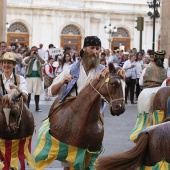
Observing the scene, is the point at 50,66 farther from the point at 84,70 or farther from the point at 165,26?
the point at 84,70

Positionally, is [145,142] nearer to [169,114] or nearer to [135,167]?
[135,167]

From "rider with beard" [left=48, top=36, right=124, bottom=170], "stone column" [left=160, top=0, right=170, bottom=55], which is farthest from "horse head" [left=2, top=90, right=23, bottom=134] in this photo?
"stone column" [left=160, top=0, right=170, bottom=55]

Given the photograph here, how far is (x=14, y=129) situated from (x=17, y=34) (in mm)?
41349

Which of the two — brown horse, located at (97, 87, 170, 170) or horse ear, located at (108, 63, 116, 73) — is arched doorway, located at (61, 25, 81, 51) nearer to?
horse ear, located at (108, 63, 116, 73)

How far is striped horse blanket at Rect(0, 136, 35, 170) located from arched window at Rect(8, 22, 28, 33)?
4088cm

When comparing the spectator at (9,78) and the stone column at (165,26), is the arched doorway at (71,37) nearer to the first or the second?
the stone column at (165,26)

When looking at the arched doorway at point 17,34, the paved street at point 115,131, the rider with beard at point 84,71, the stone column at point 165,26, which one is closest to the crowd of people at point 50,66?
the stone column at point 165,26

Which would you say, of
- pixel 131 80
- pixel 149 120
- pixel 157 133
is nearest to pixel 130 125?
pixel 149 120

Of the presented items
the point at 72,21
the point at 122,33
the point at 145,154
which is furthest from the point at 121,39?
the point at 145,154

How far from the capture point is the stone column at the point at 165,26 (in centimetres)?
1985

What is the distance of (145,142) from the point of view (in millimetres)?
3857

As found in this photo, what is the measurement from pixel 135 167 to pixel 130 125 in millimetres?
9602

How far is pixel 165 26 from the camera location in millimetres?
20156

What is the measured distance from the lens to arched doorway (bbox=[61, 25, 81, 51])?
162 feet
